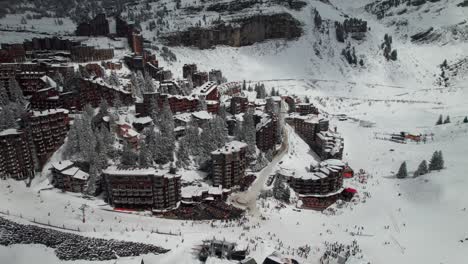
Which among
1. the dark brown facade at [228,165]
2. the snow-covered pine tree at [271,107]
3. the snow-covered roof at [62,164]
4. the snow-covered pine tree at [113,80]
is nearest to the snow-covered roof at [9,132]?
the snow-covered roof at [62,164]

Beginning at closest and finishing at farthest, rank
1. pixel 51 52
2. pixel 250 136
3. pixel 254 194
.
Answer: pixel 254 194 → pixel 250 136 → pixel 51 52

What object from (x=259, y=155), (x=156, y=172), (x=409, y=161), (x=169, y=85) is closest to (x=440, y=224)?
(x=409, y=161)

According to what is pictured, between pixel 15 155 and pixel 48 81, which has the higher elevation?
pixel 48 81

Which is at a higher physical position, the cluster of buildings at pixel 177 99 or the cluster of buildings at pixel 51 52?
the cluster of buildings at pixel 51 52

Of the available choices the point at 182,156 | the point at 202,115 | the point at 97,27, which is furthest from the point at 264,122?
the point at 97,27

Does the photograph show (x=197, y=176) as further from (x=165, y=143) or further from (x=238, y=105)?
(x=238, y=105)

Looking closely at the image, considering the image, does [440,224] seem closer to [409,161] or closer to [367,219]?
[367,219]

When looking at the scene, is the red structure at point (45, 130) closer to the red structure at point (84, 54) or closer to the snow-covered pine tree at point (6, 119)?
the snow-covered pine tree at point (6, 119)
